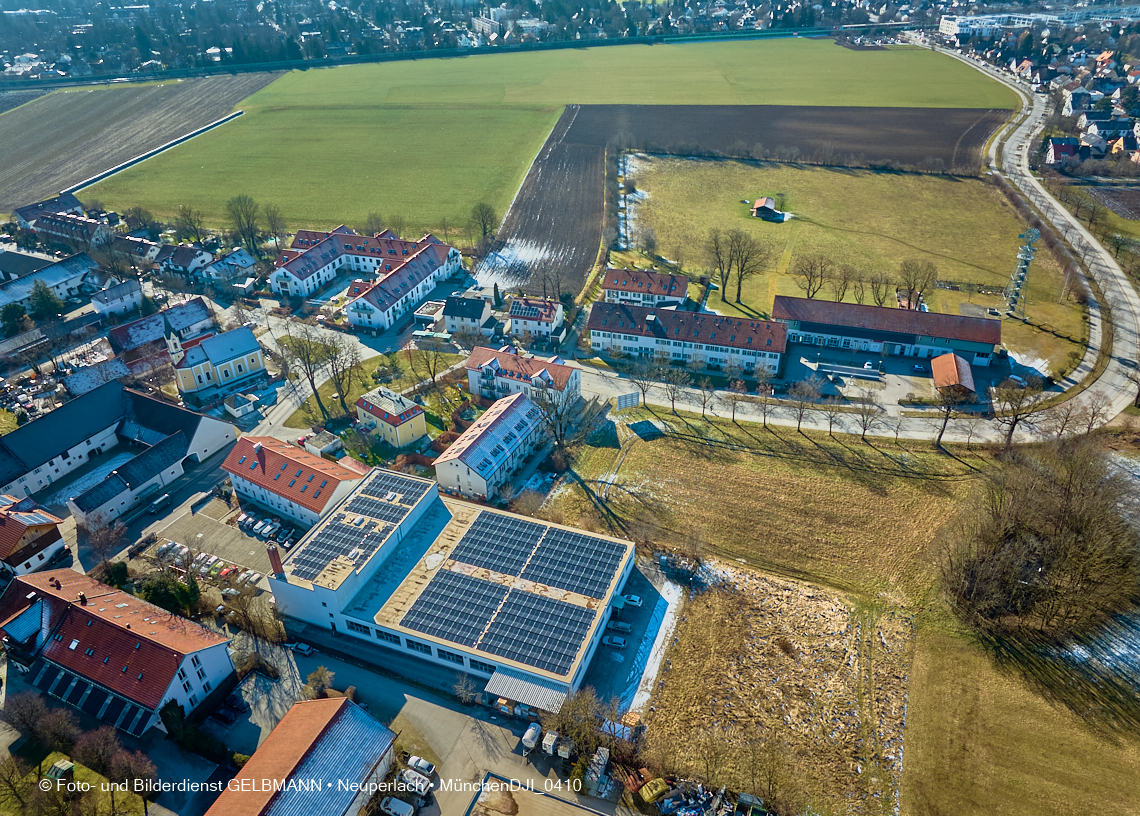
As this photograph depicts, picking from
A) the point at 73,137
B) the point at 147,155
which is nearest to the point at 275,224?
the point at 147,155

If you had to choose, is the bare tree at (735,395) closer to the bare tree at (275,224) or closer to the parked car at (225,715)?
the parked car at (225,715)

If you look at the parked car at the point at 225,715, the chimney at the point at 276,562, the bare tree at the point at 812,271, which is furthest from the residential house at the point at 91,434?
the bare tree at the point at 812,271

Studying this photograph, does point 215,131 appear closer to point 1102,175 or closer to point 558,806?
point 558,806

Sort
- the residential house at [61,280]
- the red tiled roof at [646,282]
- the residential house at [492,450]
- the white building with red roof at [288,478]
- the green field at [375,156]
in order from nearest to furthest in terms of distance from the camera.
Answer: the white building with red roof at [288,478], the residential house at [492,450], the red tiled roof at [646,282], the residential house at [61,280], the green field at [375,156]

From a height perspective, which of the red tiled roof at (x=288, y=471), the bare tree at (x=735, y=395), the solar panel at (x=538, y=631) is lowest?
the bare tree at (x=735, y=395)

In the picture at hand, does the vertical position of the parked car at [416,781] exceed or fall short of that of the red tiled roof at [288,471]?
it falls short

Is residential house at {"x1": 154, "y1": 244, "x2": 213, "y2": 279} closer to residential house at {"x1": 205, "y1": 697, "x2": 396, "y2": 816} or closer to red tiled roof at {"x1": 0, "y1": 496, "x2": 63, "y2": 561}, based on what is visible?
red tiled roof at {"x1": 0, "y1": 496, "x2": 63, "y2": 561}
